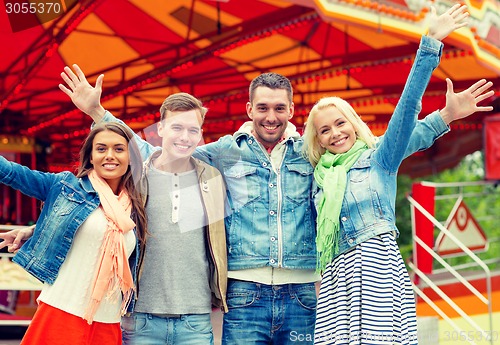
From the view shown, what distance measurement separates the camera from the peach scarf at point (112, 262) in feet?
8.99

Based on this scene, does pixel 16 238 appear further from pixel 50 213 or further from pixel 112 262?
pixel 112 262

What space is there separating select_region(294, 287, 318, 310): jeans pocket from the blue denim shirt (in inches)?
36.0

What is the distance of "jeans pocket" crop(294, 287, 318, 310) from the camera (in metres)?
3.01

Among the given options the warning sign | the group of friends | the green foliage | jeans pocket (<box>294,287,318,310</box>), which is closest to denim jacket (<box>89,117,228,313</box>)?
the group of friends

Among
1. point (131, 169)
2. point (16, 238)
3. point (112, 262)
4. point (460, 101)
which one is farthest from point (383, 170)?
point (16, 238)

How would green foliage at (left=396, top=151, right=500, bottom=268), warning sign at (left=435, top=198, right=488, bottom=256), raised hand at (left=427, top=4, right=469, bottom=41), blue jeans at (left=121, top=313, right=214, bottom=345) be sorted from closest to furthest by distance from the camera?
blue jeans at (left=121, top=313, right=214, bottom=345) < raised hand at (left=427, top=4, right=469, bottom=41) < warning sign at (left=435, top=198, right=488, bottom=256) < green foliage at (left=396, top=151, right=500, bottom=268)

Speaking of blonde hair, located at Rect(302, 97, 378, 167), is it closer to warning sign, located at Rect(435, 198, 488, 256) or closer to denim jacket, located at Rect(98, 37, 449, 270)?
denim jacket, located at Rect(98, 37, 449, 270)

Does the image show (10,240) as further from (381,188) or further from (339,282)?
(381,188)

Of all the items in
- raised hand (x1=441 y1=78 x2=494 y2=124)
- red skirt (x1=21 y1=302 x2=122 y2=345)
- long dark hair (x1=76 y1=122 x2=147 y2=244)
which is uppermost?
raised hand (x1=441 y1=78 x2=494 y2=124)

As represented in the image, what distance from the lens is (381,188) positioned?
2920 mm

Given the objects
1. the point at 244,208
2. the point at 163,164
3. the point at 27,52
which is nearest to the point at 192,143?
the point at 163,164

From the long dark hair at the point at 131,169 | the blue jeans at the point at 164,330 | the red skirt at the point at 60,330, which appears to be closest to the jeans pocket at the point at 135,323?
the blue jeans at the point at 164,330

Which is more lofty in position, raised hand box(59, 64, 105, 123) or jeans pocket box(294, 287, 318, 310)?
raised hand box(59, 64, 105, 123)

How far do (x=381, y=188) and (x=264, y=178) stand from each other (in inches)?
20.1
